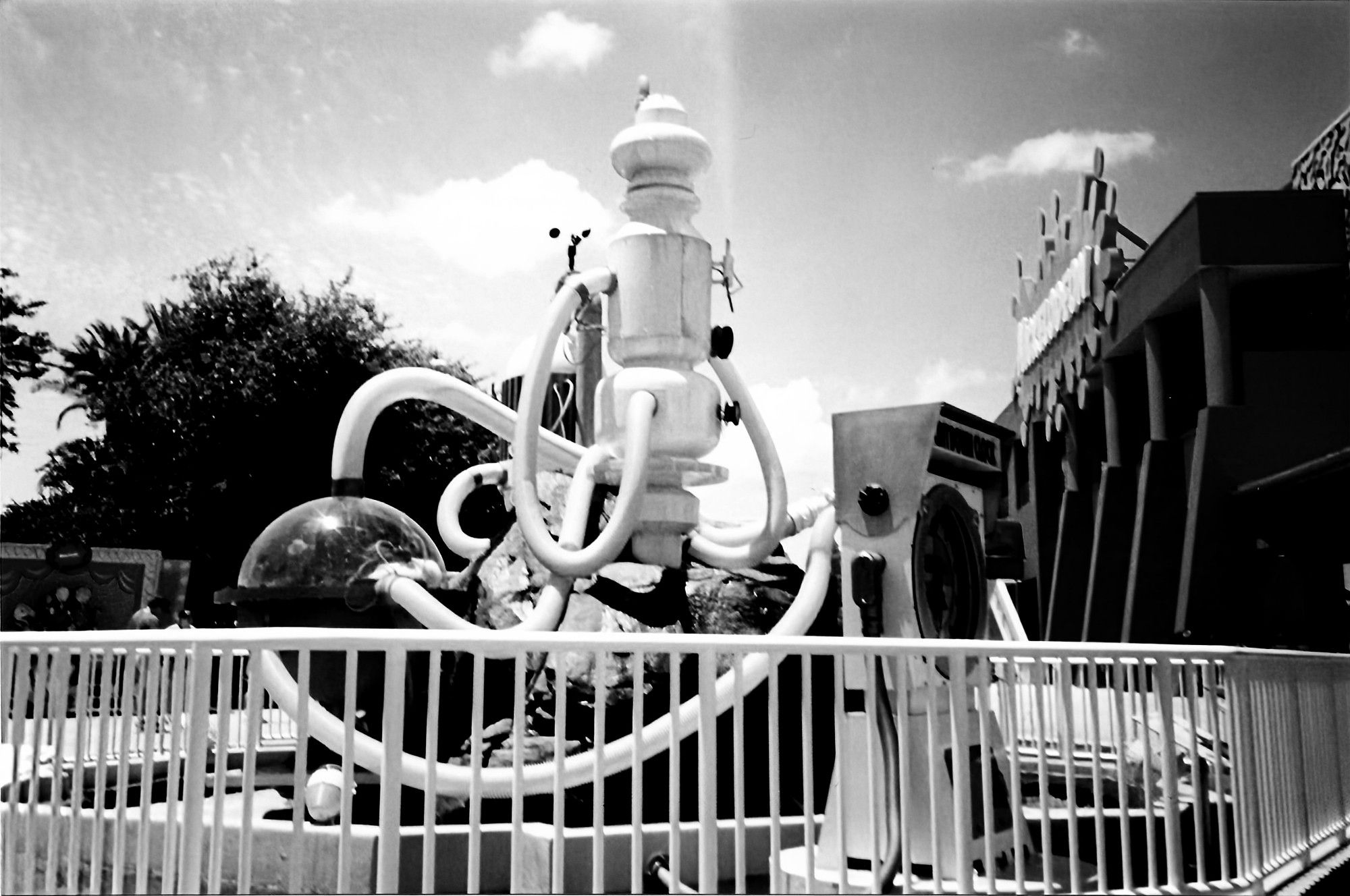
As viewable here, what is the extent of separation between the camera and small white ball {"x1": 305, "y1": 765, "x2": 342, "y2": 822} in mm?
6367

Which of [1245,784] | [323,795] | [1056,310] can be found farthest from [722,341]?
[1056,310]

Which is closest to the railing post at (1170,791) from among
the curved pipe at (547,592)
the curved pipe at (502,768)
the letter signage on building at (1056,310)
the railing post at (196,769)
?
the curved pipe at (502,768)

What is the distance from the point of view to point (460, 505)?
9.00 m

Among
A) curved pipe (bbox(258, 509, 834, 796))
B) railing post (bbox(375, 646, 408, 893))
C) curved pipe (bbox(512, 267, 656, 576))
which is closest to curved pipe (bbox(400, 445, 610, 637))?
curved pipe (bbox(512, 267, 656, 576))

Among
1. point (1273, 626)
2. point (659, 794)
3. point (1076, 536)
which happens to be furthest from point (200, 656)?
point (1076, 536)

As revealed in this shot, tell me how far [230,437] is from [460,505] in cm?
1741

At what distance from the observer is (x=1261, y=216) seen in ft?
49.8

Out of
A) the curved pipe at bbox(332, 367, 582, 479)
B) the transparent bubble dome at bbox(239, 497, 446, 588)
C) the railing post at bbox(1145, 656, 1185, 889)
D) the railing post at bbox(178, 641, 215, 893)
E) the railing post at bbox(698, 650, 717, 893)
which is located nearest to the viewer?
the railing post at bbox(178, 641, 215, 893)

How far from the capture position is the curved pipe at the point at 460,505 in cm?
860

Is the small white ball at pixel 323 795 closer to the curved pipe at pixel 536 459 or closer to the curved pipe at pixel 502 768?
the curved pipe at pixel 502 768

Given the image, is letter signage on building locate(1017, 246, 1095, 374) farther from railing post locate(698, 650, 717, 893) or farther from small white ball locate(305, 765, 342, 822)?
railing post locate(698, 650, 717, 893)

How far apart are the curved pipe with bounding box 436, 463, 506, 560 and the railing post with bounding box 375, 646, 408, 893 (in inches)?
194

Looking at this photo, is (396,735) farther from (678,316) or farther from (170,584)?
(170,584)

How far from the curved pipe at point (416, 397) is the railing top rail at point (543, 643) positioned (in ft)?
11.0
